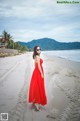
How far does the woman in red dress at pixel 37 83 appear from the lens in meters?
4.46

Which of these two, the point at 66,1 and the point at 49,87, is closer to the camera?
the point at 66,1

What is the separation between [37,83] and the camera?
4.55 meters

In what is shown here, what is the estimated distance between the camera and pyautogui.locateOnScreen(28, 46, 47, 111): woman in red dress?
4457mm

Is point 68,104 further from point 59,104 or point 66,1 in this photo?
point 66,1

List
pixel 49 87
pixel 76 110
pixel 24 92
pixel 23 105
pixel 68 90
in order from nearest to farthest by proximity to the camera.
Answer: pixel 76 110
pixel 23 105
pixel 24 92
pixel 68 90
pixel 49 87

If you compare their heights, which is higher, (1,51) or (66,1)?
(66,1)

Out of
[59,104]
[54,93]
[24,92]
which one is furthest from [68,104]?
[24,92]

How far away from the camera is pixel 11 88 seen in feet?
22.1

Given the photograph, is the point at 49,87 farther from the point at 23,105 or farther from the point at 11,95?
the point at 23,105

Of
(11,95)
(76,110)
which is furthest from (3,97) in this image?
(76,110)

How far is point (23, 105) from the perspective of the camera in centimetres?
496

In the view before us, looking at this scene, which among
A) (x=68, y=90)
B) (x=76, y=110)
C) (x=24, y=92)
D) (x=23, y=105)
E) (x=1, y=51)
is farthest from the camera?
(x=1, y=51)

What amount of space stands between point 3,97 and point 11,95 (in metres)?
0.28

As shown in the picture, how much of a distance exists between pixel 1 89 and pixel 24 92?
0.93 m
